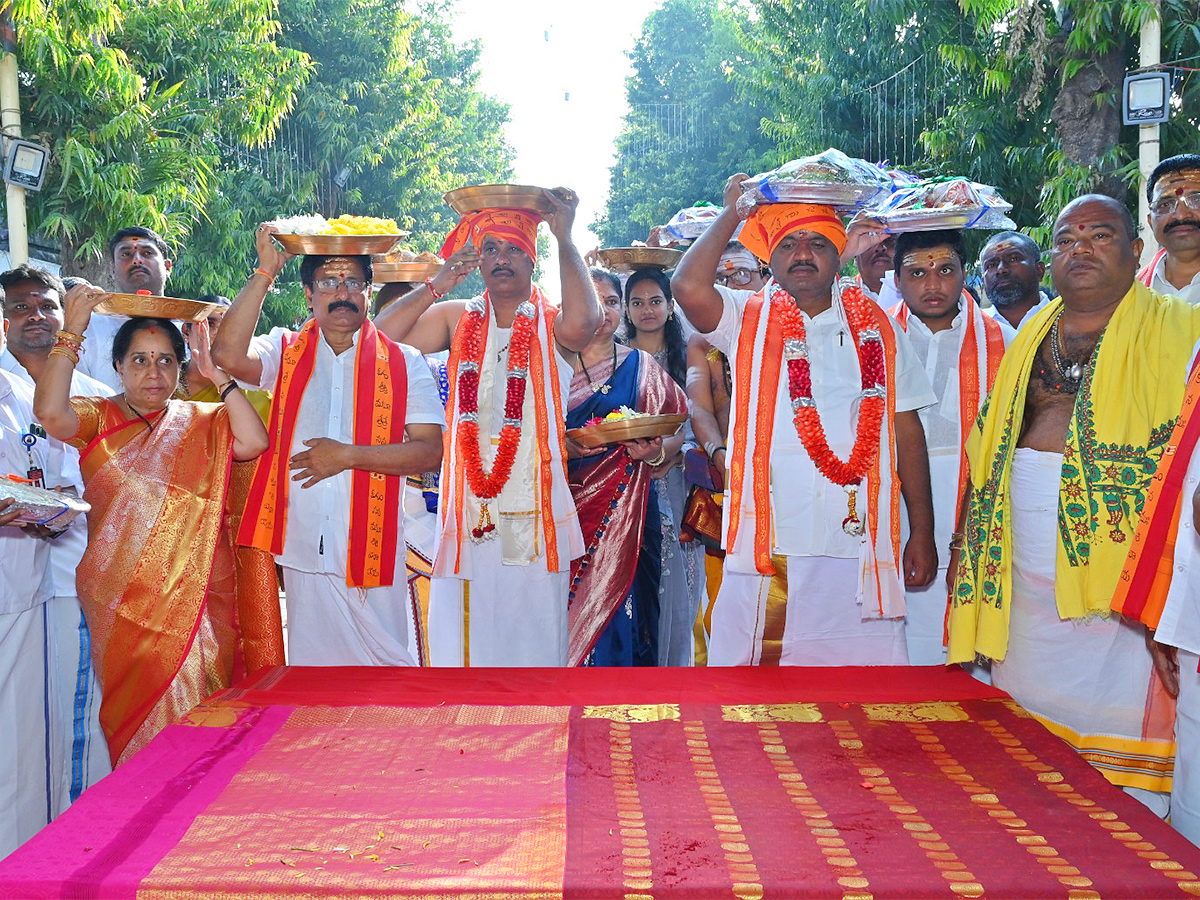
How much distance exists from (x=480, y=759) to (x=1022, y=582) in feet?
5.83

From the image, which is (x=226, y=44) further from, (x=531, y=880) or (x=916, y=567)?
(x=531, y=880)

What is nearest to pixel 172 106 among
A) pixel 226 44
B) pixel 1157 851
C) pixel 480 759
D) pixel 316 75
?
pixel 226 44

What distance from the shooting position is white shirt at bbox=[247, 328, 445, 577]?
12.1 ft

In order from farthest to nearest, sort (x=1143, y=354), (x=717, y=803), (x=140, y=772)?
(x=1143, y=354)
(x=140, y=772)
(x=717, y=803)

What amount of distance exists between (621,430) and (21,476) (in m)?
2.01

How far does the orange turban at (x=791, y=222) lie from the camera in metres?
3.56

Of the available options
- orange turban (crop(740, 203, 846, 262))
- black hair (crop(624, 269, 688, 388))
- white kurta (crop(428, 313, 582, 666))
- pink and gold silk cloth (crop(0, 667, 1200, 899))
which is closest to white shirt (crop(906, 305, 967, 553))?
orange turban (crop(740, 203, 846, 262))

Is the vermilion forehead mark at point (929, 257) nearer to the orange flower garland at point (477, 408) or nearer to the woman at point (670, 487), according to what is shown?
the woman at point (670, 487)

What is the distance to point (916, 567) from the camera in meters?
3.73

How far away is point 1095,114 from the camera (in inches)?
436

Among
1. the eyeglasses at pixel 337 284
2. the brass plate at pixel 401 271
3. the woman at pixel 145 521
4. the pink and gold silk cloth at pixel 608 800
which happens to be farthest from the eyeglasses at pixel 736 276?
the pink and gold silk cloth at pixel 608 800

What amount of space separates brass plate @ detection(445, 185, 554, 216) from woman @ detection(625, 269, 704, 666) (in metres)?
0.93

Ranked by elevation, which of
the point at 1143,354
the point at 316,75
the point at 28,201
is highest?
the point at 316,75

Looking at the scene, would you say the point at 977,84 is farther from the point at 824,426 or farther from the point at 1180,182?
the point at 824,426
